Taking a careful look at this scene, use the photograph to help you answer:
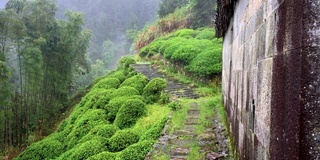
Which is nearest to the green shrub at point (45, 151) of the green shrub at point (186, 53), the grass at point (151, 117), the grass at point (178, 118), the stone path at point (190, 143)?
the grass at point (151, 117)

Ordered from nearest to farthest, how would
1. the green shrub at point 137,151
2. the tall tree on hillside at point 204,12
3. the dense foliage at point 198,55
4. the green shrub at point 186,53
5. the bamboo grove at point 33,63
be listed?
the green shrub at point 137,151
the dense foliage at point 198,55
the bamboo grove at point 33,63
the green shrub at point 186,53
the tall tree on hillside at point 204,12

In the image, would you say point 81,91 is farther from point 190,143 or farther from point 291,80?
point 291,80

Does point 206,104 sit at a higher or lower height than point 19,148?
higher

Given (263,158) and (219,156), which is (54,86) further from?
(263,158)

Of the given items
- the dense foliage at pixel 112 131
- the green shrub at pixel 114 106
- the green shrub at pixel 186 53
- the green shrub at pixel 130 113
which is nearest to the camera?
the dense foliage at pixel 112 131

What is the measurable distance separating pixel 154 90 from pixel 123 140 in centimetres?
330

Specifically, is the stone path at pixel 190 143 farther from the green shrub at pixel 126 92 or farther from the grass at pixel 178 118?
the green shrub at pixel 126 92

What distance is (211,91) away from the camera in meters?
10.9

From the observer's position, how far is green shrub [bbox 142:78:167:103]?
9984 millimetres

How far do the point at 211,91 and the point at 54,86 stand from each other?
33.5 feet

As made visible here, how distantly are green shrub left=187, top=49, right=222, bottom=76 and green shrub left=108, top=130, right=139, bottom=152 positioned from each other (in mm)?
5375

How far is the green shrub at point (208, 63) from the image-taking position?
37.5 ft

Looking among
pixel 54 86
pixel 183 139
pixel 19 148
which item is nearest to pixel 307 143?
pixel 183 139

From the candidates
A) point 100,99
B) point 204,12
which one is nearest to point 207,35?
point 204,12
